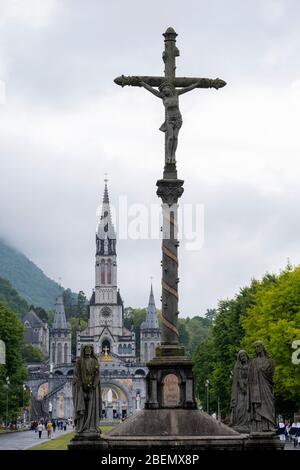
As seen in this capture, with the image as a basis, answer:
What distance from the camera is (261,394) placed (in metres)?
28.8

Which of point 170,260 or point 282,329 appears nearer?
point 170,260

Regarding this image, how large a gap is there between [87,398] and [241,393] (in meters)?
6.35

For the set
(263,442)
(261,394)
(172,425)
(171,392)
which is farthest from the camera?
(171,392)

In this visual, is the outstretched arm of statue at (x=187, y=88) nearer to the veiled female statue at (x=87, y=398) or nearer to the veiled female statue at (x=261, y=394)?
the veiled female statue at (x=261, y=394)

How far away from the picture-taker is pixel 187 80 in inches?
1320

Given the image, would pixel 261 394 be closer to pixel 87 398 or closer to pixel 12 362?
pixel 87 398

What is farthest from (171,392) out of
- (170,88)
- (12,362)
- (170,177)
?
(12,362)

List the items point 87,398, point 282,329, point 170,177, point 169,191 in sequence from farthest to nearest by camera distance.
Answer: point 282,329
point 170,177
point 169,191
point 87,398
